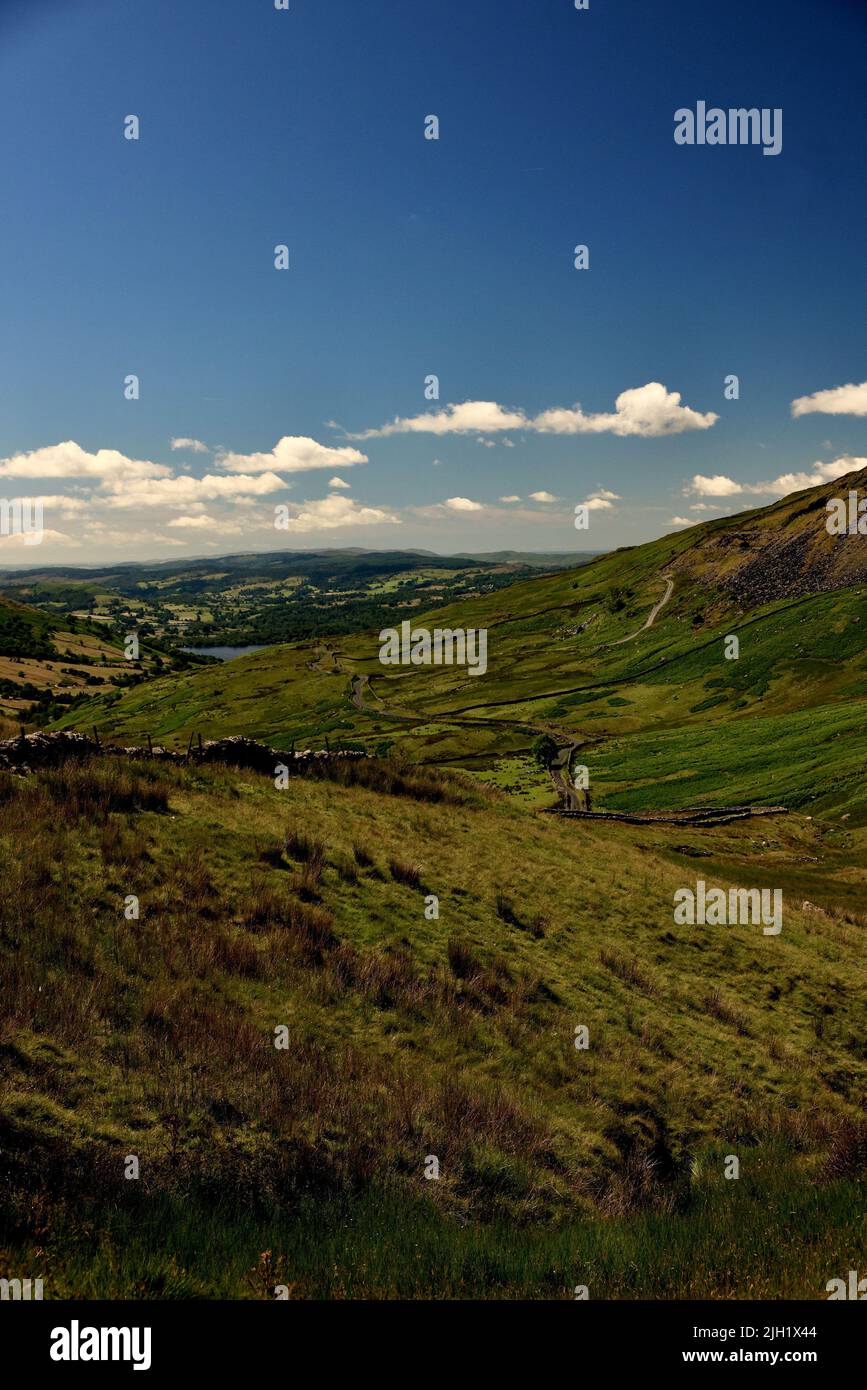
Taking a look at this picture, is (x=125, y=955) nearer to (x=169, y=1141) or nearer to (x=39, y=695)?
(x=169, y=1141)

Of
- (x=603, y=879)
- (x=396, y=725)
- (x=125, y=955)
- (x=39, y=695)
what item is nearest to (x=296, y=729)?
(x=396, y=725)

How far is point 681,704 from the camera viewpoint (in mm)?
129875

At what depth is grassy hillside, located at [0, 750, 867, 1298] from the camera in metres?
7.43

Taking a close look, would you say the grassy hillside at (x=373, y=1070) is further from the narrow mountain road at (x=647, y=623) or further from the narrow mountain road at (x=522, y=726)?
the narrow mountain road at (x=647, y=623)

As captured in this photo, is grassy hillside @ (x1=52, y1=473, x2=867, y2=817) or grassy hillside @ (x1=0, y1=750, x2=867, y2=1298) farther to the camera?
grassy hillside @ (x1=52, y1=473, x2=867, y2=817)

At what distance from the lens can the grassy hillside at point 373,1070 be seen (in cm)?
743

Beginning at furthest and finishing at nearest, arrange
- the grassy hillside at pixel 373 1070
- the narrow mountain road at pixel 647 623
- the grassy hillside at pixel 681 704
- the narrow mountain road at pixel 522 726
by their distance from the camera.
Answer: the narrow mountain road at pixel 647 623
the narrow mountain road at pixel 522 726
the grassy hillside at pixel 681 704
the grassy hillside at pixel 373 1070

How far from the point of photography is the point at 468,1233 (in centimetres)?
812

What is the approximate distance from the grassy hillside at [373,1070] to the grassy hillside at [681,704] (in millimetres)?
61283

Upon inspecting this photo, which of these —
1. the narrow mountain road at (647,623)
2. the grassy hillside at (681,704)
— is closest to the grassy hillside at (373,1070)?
the grassy hillside at (681,704)

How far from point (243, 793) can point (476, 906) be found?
29.5 ft

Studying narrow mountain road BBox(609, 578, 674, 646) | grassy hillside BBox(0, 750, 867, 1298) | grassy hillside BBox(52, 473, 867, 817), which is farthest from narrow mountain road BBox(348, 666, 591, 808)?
narrow mountain road BBox(609, 578, 674, 646)

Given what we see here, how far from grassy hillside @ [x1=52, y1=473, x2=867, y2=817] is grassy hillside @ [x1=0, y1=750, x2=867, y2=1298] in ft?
201

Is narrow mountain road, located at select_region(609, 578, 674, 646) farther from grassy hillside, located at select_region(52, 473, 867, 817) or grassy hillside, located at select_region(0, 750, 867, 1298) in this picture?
grassy hillside, located at select_region(0, 750, 867, 1298)
